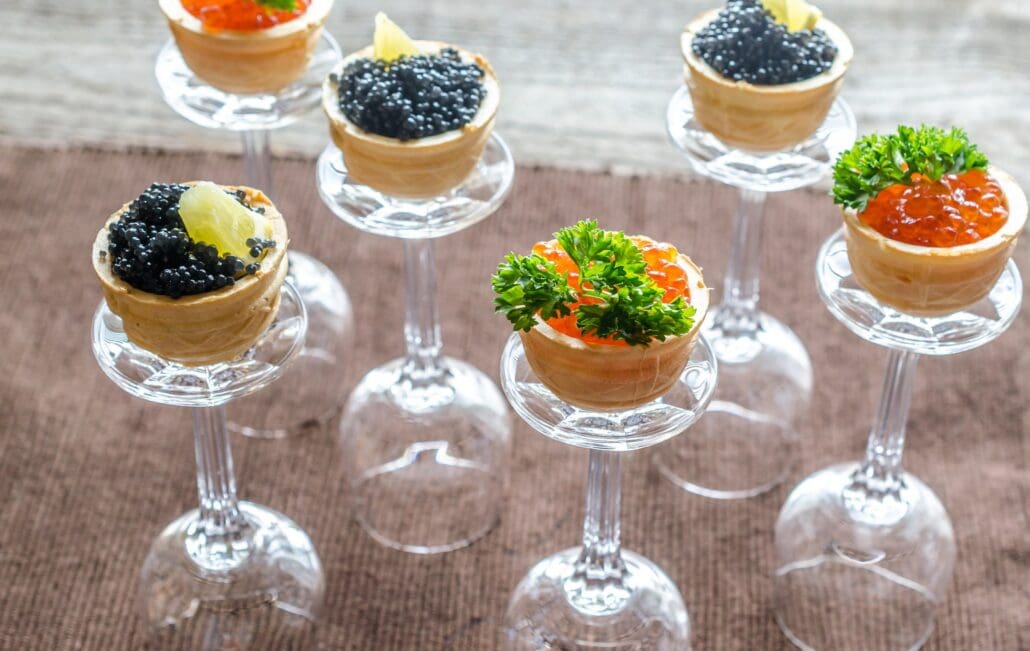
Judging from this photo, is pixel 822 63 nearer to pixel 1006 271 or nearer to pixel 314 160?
pixel 1006 271

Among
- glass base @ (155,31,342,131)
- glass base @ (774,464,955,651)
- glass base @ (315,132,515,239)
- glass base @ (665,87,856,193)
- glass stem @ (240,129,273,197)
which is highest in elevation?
glass base @ (155,31,342,131)

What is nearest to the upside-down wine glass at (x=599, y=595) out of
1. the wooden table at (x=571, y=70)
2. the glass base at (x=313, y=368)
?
the glass base at (x=313, y=368)

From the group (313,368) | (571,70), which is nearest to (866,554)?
(313,368)

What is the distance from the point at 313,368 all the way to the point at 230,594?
0.44 m

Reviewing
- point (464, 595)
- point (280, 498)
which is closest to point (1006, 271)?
point (464, 595)

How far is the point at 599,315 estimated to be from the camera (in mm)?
1460

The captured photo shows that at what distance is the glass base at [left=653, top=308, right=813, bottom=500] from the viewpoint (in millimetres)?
2127

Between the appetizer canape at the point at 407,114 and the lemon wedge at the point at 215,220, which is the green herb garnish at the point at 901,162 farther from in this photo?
the lemon wedge at the point at 215,220

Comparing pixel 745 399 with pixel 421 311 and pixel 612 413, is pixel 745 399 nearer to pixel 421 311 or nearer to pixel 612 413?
pixel 421 311

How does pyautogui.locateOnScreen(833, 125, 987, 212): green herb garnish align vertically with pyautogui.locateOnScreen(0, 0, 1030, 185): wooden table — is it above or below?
above

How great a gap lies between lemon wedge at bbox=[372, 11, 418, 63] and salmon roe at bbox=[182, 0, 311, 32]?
0.50ft

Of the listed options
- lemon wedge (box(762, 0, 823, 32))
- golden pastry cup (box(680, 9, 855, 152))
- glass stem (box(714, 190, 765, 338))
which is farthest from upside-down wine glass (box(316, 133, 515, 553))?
lemon wedge (box(762, 0, 823, 32))

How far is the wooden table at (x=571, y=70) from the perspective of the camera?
2605mm

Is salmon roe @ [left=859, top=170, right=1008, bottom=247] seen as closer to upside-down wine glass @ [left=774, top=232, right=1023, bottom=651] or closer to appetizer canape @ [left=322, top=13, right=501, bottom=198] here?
upside-down wine glass @ [left=774, top=232, right=1023, bottom=651]
